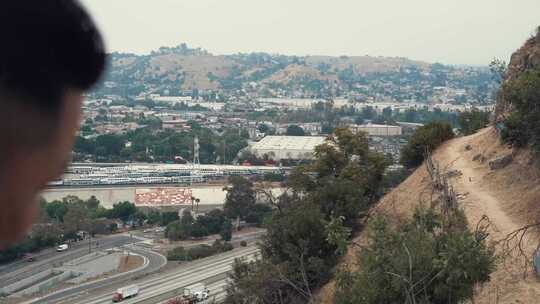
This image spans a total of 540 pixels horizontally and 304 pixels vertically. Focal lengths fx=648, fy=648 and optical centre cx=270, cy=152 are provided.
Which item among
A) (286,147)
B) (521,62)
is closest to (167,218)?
(286,147)

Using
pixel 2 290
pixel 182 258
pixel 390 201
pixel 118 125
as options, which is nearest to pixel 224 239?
pixel 182 258

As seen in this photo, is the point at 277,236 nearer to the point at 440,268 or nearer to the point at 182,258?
the point at 440,268

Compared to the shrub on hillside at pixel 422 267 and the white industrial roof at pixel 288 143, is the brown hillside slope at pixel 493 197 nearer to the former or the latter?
the shrub on hillside at pixel 422 267

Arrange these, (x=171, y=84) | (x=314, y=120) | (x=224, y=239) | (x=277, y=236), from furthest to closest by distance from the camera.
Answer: (x=171, y=84) < (x=314, y=120) < (x=224, y=239) < (x=277, y=236)

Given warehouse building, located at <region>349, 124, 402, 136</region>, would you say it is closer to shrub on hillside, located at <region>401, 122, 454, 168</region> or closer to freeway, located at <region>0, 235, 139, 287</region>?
freeway, located at <region>0, 235, 139, 287</region>

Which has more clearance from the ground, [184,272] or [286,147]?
[286,147]

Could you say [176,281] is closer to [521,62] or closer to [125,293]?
[125,293]
